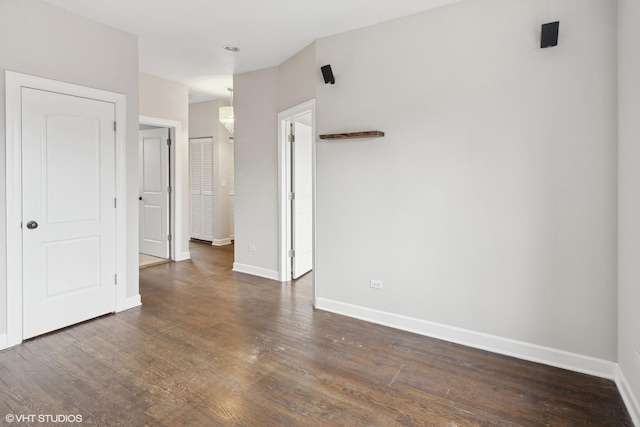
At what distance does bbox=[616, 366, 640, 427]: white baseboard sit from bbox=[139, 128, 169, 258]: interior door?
18.6 ft

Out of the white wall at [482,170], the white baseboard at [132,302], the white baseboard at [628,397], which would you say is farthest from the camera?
the white baseboard at [132,302]

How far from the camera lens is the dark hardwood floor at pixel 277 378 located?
6.55 ft

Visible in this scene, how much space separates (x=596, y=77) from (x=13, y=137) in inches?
167

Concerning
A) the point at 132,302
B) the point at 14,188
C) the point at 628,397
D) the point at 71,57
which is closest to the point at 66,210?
the point at 14,188

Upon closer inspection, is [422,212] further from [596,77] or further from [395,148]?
[596,77]

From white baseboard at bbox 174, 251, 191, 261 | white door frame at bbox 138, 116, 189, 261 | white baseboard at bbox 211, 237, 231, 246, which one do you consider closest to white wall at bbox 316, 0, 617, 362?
white door frame at bbox 138, 116, 189, 261

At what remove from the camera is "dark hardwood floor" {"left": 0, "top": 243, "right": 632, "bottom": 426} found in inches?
78.6

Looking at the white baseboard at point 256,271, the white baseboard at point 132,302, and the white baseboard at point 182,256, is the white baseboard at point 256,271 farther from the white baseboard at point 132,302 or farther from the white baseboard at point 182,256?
the white baseboard at point 132,302

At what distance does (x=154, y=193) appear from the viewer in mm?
5922

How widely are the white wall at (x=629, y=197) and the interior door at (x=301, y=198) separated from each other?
323 cm

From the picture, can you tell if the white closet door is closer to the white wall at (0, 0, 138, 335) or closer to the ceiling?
the ceiling

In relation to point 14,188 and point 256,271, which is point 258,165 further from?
point 14,188

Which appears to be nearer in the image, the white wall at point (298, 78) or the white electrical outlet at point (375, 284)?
the white electrical outlet at point (375, 284)

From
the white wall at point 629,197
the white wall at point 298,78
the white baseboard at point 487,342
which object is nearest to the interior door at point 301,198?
the white wall at point 298,78
